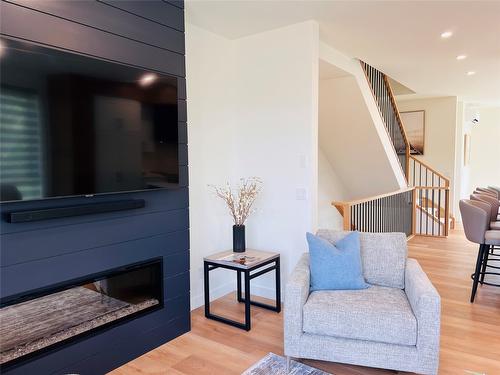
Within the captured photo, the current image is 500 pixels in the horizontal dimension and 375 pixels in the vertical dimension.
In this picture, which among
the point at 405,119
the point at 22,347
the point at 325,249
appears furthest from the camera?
the point at 405,119

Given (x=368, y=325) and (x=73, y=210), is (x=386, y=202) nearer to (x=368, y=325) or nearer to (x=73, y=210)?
(x=368, y=325)

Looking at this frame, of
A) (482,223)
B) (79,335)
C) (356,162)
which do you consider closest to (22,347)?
(79,335)

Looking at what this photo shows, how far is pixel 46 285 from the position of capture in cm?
206

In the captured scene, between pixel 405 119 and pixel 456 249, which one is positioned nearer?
pixel 456 249

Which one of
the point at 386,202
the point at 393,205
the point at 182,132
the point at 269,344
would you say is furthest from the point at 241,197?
the point at 393,205

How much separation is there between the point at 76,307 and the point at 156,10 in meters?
2.10

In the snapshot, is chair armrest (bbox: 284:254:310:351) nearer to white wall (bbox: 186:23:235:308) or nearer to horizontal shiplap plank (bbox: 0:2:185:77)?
white wall (bbox: 186:23:235:308)

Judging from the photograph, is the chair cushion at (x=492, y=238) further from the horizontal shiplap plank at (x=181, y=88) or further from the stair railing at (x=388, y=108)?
the horizontal shiplap plank at (x=181, y=88)

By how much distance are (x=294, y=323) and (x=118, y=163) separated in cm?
149

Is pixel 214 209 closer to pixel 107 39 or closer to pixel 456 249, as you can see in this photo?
pixel 107 39

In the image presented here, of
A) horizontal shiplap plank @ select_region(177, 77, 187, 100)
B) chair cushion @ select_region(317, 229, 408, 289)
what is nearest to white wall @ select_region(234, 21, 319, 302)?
chair cushion @ select_region(317, 229, 408, 289)

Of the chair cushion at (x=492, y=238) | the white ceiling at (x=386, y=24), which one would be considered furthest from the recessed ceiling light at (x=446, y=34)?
the chair cushion at (x=492, y=238)

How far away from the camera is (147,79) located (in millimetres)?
2504

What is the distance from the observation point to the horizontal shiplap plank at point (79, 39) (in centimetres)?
188
